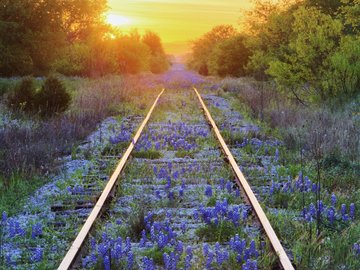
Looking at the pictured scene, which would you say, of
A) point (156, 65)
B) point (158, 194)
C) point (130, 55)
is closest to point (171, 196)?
point (158, 194)

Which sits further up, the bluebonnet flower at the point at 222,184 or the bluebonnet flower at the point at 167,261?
the bluebonnet flower at the point at 167,261

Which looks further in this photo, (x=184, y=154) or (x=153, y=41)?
(x=153, y=41)

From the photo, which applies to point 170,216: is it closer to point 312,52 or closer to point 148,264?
point 148,264

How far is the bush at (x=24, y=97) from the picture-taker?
43.1 feet

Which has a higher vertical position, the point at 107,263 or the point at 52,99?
the point at 107,263

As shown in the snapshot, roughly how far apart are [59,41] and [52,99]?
2645cm

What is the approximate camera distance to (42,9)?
3647cm

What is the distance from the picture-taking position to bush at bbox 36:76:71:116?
42.4 ft

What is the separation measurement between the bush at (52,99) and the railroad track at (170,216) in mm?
4574

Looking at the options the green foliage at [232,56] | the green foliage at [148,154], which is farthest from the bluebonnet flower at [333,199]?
the green foliage at [232,56]

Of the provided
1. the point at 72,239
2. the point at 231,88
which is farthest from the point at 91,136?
the point at 231,88

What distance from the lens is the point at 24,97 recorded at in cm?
1345

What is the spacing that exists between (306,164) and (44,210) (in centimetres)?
412

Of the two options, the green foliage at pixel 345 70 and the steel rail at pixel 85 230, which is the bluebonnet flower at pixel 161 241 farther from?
the green foliage at pixel 345 70
